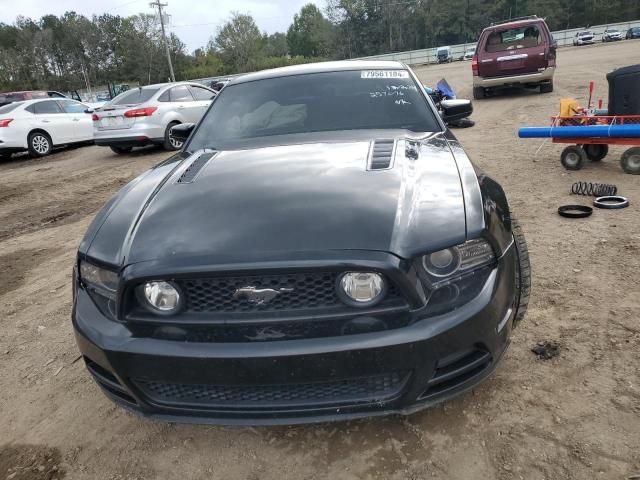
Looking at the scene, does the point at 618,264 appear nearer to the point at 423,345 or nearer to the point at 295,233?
the point at 423,345

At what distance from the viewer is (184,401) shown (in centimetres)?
188

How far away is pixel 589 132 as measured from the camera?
18.1 feet

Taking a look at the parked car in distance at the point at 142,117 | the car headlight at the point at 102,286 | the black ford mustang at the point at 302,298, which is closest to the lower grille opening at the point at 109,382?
the black ford mustang at the point at 302,298

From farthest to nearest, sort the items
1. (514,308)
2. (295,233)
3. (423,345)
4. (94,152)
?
1. (94,152)
2. (514,308)
3. (295,233)
4. (423,345)

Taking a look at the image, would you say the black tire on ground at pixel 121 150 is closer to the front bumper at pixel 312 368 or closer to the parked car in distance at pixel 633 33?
the front bumper at pixel 312 368

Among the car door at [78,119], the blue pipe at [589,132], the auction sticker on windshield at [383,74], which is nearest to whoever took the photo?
the auction sticker on windshield at [383,74]

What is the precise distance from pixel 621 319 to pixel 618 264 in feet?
2.71

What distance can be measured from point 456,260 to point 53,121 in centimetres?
1289

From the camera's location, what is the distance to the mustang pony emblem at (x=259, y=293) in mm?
1726

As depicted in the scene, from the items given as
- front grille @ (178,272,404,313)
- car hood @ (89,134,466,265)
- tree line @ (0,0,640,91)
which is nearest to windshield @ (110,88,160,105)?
car hood @ (89,134,466,265)

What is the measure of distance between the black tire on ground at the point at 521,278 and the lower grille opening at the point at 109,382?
5.24 ft

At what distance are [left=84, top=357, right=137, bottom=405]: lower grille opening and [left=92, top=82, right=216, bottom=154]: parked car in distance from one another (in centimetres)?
834

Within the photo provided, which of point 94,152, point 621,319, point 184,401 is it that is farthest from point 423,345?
point 94,152

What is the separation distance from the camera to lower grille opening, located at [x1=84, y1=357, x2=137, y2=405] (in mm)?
1928
